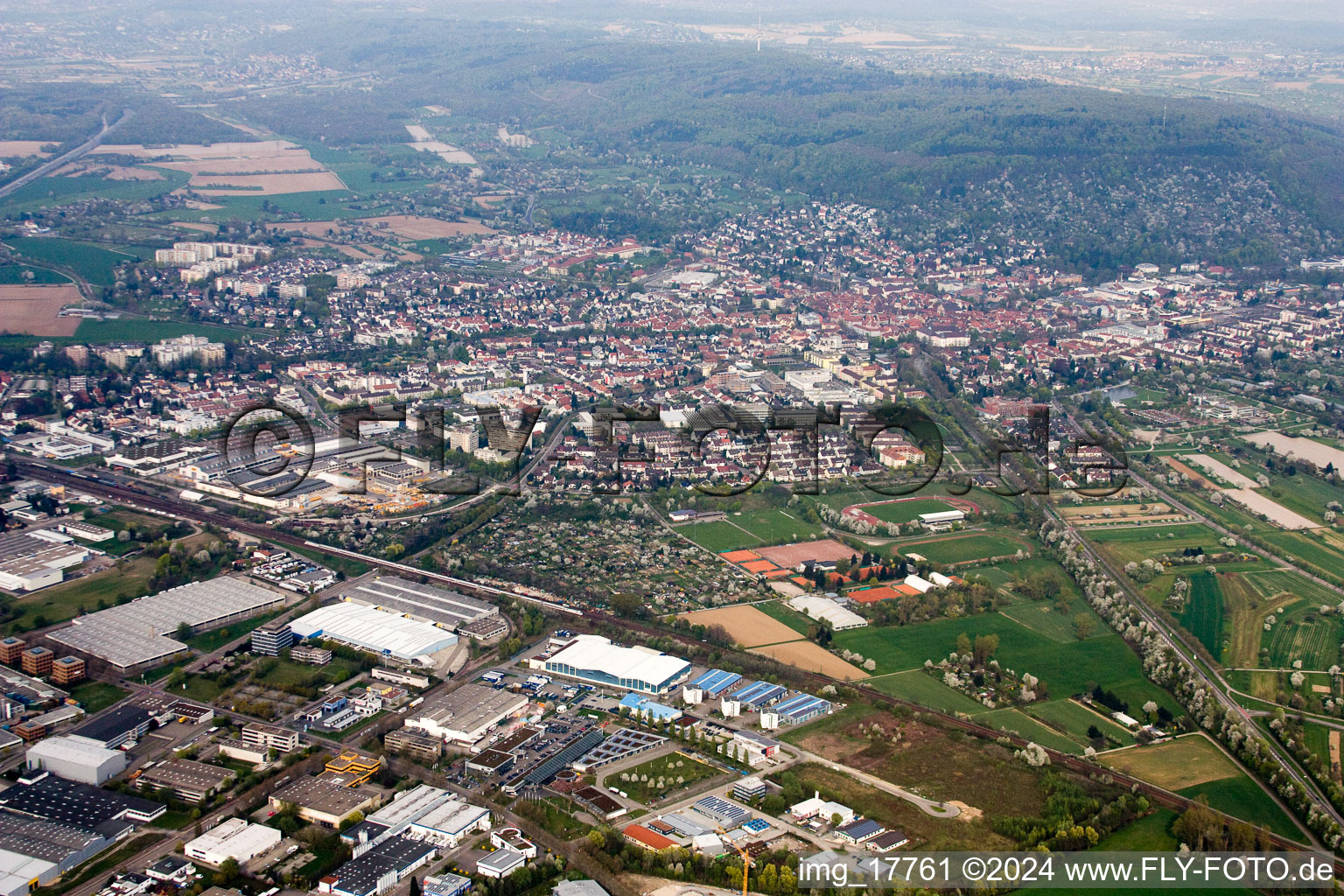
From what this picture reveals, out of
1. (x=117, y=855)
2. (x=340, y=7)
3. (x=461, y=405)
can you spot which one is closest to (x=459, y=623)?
(x=117, y=855)

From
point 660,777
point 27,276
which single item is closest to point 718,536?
point 660,777

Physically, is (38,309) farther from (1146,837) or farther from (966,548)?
(1146,837)

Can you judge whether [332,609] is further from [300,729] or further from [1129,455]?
[1129,455]

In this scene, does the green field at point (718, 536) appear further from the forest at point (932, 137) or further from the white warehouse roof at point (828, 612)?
the forest at point (932, 137)

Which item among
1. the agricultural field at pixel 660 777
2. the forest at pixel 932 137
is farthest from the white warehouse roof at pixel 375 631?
the forest at pixel 932 137

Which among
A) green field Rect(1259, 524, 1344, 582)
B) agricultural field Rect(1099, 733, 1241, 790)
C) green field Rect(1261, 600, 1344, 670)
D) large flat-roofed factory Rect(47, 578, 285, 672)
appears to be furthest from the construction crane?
green field Rect(1259, 524, 1344, 582)

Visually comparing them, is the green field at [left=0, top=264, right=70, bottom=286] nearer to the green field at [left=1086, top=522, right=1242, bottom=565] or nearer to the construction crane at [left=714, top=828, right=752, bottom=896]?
the green field at [left=1086, top=522, right=1242, bottom=565]
